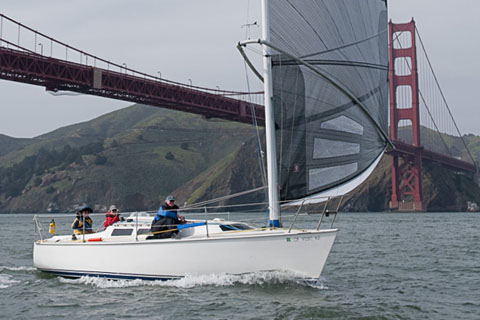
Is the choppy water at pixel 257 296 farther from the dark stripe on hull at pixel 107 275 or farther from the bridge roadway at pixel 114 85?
the bridge roadway at pixel 114 85

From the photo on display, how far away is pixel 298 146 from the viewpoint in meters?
10.1

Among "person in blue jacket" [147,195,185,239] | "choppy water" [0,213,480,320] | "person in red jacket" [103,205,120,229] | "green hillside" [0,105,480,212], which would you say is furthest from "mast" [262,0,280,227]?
"green hillside" [0,105,480,212]

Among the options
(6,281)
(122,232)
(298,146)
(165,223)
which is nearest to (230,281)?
(165,223)

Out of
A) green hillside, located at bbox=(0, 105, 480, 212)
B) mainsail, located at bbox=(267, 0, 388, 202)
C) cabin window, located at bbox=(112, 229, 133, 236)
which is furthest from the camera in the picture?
green hillside, located at bbox=(0, 105, 480, 212)

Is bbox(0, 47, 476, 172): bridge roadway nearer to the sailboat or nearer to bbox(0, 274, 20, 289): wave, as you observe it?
bbox(0, 274, 20, 289): wave

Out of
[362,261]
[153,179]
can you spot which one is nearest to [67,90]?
[362,261]

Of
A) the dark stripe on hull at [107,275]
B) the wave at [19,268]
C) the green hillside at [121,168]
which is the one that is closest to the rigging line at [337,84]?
the dark stripe on hull at [107,275]

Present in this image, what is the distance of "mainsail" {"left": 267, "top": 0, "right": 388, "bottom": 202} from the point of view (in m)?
9.89

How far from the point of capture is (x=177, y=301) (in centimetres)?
917

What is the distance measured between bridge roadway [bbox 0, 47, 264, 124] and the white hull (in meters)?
28.6

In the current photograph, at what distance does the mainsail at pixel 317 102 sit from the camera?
9891 mm

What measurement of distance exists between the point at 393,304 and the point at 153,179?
78430 millimetres

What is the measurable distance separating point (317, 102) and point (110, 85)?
35528 millimetres

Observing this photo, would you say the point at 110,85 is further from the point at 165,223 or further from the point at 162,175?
the point at 162,175
